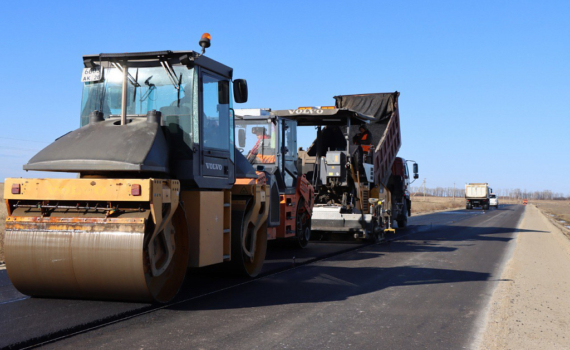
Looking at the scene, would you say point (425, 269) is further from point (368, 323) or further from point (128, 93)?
point (128, 93)

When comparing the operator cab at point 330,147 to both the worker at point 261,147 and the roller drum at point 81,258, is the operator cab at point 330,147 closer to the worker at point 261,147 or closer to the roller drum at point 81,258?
the worker at point 261,147

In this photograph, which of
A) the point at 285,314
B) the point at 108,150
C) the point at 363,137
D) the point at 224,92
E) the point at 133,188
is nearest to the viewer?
the point at 133,188

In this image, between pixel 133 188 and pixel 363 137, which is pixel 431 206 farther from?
pixel 133 188

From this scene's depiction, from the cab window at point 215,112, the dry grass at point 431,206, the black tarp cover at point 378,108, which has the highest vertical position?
the black tarp cover at point 378,108

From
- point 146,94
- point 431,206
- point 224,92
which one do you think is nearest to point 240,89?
point 224,92

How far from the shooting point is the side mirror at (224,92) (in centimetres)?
757

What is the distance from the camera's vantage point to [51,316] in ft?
19.3

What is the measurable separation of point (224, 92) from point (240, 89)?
0.26 metres

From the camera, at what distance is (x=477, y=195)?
58.8 meters

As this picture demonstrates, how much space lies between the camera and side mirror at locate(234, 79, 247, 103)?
24.7 feet

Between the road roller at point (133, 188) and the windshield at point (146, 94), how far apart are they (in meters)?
0.01

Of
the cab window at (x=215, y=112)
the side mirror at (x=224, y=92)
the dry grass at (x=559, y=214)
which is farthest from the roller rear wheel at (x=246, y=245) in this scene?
the dry grass at (x=559, y=214)

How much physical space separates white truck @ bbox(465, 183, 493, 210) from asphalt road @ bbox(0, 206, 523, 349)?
5066 cm

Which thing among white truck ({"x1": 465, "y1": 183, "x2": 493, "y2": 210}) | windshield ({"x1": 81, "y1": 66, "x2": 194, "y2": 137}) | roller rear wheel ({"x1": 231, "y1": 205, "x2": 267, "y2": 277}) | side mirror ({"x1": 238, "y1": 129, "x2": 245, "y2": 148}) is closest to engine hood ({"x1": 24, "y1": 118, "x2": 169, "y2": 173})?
windshield ({"x1": 81, "y1": 66, "x2": 194, "y2": 137})
